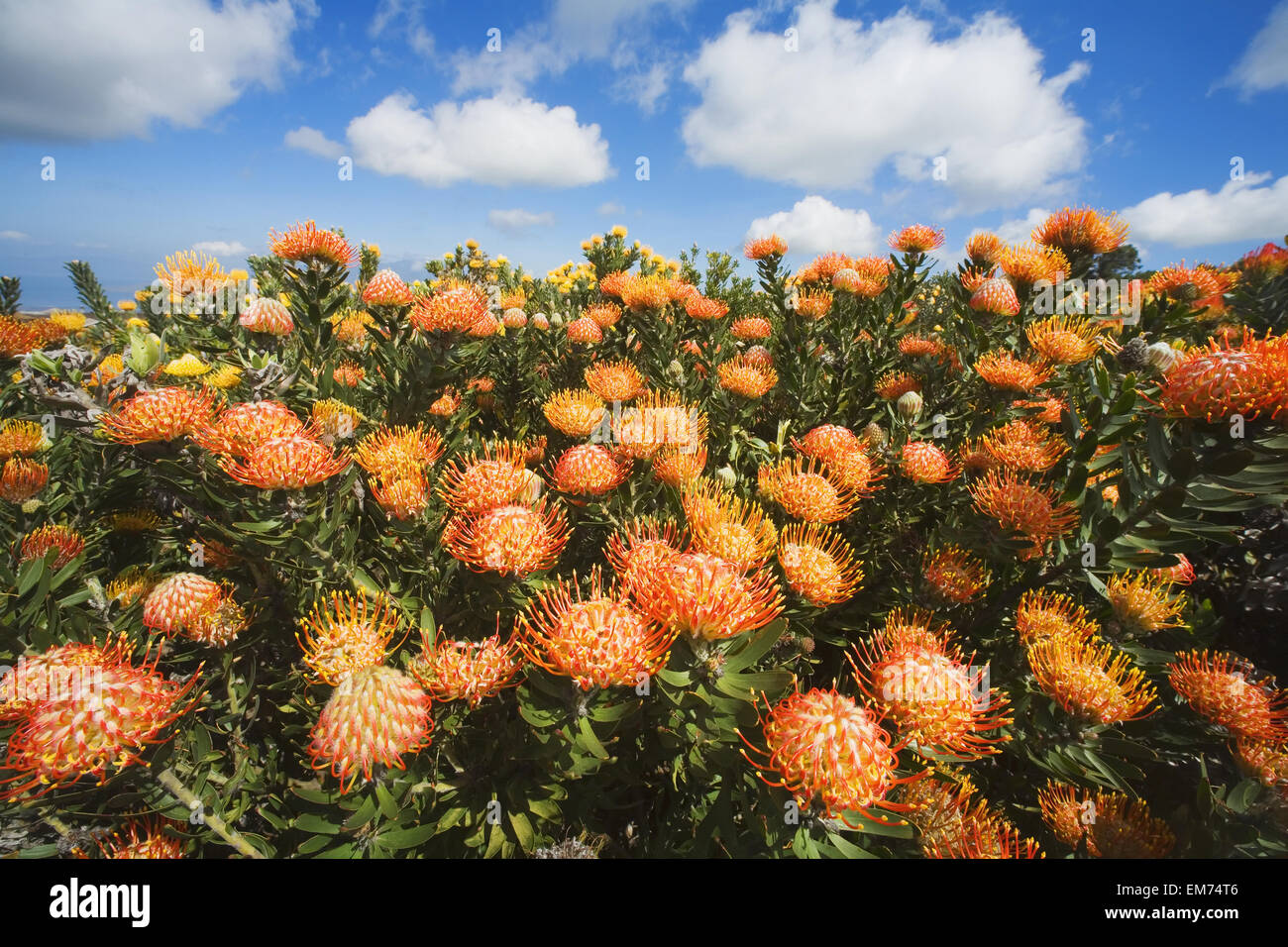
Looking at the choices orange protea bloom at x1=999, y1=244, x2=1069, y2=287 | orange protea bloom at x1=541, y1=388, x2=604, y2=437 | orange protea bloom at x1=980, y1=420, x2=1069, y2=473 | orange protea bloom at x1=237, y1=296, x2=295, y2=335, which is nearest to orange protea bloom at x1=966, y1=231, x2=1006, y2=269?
orange protea bloom at x1=999, y1=244, x2=1069, y2=287

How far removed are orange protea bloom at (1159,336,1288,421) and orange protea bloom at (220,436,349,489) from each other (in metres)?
3.12

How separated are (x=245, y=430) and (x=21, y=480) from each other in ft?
5.73

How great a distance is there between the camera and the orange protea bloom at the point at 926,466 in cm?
262

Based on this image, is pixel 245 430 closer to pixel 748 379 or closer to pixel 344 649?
pixel 344 649

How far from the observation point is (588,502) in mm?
2408

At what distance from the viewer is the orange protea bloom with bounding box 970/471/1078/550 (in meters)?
2.14

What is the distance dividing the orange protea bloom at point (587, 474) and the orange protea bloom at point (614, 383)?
81 centimetres

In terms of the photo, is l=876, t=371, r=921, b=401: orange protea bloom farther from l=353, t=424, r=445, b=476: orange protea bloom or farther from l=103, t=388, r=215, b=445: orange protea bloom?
l=103, t=388, r=215, b=445: orange protea bloom

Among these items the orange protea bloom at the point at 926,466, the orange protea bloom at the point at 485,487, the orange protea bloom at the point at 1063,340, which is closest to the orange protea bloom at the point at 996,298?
the orange protea bloom at the point at 1063,340

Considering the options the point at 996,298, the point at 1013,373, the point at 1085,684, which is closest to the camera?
the point at 1085,684

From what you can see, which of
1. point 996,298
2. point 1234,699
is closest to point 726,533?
point 1234,699

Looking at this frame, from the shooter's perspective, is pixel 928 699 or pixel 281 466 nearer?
pixel 928 699

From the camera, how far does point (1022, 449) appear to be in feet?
8.01
